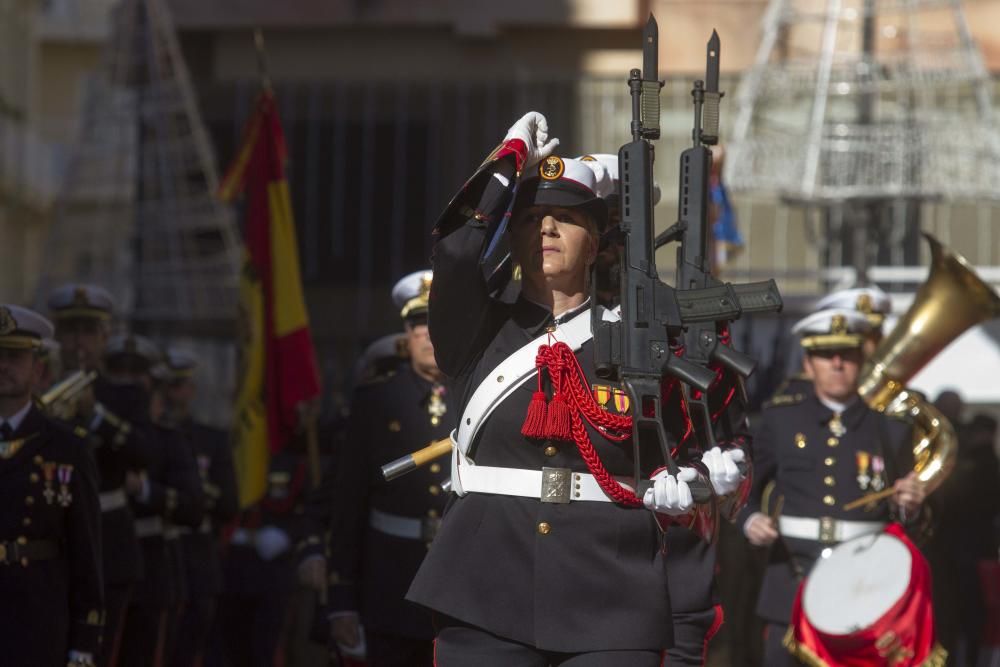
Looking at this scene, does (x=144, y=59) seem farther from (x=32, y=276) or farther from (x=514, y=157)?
(x=514, y=157)

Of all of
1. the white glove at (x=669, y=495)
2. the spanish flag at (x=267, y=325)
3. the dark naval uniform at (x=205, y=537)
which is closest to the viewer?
the white glove at (x=669, y=495)

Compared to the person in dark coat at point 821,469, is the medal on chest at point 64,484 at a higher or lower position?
higher

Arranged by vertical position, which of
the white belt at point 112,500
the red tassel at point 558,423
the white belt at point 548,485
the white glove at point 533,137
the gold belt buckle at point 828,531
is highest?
the white glove at point 533,137

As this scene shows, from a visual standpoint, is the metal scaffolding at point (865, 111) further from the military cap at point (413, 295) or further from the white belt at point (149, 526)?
the military cap at point (413, 295)

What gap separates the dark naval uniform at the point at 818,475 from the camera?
361 inches

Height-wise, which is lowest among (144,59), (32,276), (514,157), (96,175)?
(32,276)

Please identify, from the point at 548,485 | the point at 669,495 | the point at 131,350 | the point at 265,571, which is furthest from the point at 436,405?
the point at 265,571

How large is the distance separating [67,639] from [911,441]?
13.1ft

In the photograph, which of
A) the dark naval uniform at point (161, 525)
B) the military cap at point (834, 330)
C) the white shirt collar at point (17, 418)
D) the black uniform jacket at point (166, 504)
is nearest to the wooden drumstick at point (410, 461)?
the white shirt collar at point (17, 418)

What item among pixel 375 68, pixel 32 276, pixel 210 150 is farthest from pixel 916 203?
pixel 32 276

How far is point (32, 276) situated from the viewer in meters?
24.9

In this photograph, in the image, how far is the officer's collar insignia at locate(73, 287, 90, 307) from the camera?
941cm

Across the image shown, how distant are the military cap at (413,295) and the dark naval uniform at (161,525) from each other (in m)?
1.98

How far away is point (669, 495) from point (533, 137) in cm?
102
